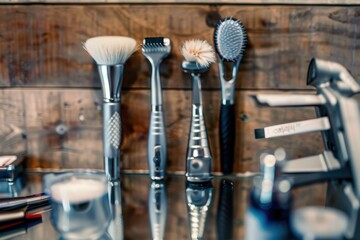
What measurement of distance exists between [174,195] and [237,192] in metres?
0.14

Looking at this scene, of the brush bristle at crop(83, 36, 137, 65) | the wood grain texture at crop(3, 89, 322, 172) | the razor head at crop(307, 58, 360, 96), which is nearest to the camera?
the razor head at crop(307, 58, 360, 96)

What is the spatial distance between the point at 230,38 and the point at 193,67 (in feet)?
0.34

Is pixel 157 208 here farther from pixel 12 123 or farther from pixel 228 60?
pixel 12 123

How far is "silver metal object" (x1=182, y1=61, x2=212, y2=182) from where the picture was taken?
2.92 ft

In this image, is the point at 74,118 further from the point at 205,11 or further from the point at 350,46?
the point at 350,46

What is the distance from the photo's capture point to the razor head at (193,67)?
90cm

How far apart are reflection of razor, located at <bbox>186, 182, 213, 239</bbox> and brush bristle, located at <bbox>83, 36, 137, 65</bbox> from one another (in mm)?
327

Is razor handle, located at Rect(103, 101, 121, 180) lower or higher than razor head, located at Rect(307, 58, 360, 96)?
lower

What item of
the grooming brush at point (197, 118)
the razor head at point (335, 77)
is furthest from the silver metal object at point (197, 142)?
the razor head at point (335, 77)

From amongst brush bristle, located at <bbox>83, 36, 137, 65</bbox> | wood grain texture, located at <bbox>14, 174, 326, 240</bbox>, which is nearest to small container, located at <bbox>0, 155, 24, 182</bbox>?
wood grain texture, located at <bbox>14, 174, 326, 240</bbox>

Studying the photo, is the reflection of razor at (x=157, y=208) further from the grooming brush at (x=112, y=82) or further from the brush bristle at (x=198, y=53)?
the brush bristle at (x=198, y=53)

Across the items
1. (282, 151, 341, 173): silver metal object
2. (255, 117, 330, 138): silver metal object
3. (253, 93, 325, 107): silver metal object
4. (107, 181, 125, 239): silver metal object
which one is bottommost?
(107, 181, 125, 239): silver metal object

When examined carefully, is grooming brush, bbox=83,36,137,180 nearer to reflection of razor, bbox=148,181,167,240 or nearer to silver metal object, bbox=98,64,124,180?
silver metal object, bbox=98,64,124,180

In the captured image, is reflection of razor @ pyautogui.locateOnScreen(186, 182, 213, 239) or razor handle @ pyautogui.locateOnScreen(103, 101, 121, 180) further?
razor handle @ pyautogui.locateOnScreen(103, 101, 121, 180)
